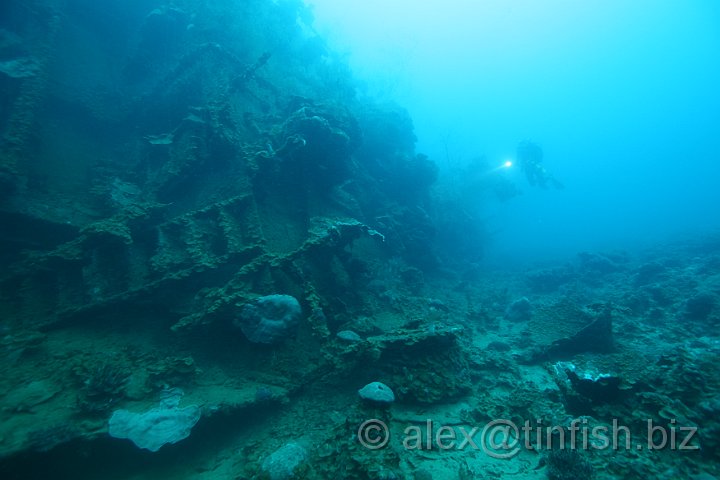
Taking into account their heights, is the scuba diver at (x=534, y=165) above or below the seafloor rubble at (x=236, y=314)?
above

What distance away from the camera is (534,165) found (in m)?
30.0

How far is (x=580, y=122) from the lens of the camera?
154 m

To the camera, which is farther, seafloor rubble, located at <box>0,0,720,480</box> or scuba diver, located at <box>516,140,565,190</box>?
scuba diver, located at <box>516,140,565,190</box>

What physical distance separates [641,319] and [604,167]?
541 feet

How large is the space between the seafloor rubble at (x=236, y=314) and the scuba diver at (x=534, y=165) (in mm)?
15958

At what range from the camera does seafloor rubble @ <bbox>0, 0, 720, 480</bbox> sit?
5.18 meters

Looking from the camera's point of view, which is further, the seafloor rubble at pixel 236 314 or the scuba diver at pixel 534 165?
the scuba diver at pixel 534 165

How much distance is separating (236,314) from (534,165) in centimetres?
3149

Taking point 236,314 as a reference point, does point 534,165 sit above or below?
above

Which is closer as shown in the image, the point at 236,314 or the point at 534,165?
the point at 236,314

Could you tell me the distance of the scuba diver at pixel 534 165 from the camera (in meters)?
29.5

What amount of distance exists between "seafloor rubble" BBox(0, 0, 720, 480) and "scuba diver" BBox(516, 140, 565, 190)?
1596 centimetres

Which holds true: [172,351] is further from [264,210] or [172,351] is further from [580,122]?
[580,122]

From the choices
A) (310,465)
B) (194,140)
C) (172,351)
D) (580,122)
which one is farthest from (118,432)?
(580,122)
